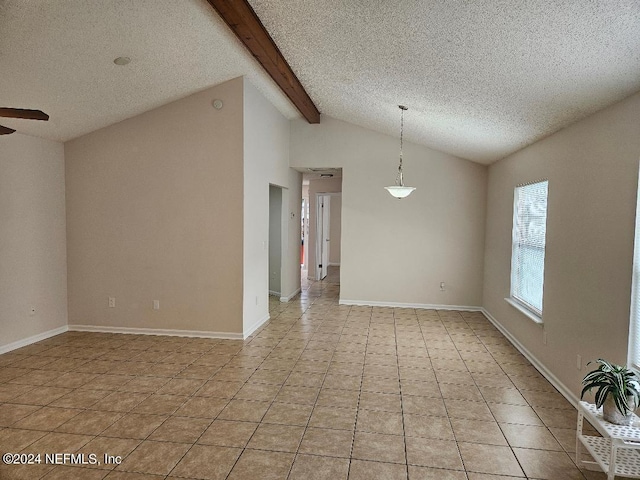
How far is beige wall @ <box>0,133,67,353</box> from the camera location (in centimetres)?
454

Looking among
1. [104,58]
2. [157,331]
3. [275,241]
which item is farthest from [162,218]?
[275,241]

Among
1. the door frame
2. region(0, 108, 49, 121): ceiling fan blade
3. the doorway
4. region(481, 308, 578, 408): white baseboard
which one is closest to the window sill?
region(481, 308, 578, 408): white baseboard

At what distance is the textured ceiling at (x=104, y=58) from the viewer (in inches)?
122

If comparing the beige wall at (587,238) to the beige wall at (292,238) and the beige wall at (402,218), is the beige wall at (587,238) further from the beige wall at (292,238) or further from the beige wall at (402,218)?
the beige wall at (292,238)

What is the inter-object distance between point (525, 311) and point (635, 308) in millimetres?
2083

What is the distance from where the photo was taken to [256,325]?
5574 mm

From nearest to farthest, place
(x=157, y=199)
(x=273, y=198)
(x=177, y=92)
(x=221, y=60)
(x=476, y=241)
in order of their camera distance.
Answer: (x=221, y=60), (x=177, y=92), (x=157, y=199), (x=476, y=241), (x=273, y=198)

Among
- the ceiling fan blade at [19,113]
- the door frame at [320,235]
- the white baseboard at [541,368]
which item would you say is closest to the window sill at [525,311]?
the white baseboard at [541,368]

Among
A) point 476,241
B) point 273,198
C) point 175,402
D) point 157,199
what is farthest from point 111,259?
point 476,241

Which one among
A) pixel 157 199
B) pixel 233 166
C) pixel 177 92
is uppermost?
pixel 177 92

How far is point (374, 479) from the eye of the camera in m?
2.43

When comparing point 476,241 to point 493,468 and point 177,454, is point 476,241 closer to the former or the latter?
point 493,468

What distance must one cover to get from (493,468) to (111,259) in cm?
471

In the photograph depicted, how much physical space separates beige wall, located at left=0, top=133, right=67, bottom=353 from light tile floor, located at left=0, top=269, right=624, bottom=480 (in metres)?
0.31
